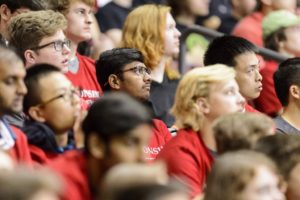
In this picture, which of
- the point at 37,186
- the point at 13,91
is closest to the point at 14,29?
the point at 13,91

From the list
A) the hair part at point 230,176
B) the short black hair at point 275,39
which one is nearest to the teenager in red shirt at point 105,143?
the hair part at point 230,176

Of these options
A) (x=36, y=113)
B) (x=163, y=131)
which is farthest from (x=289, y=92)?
(x=36, y=113)

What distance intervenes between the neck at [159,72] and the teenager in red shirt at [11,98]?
102 inches

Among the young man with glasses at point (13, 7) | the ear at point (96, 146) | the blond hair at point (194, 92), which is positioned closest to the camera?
the ear at point (96, 146)

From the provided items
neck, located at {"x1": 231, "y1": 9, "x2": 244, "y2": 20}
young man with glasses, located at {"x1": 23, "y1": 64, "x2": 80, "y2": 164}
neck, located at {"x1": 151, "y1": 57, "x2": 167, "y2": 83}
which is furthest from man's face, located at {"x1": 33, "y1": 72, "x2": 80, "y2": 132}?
neck, located at {"x1": 231, "y1": 9, "x2": 244, "y2": 20}

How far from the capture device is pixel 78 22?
316 inches

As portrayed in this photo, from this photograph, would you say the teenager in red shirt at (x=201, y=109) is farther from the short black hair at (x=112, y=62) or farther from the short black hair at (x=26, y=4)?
the short black hair at (x=26, y=4)

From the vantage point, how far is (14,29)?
719 centimetres

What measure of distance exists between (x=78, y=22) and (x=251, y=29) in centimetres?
253

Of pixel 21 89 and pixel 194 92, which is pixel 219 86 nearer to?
pixel 194 92

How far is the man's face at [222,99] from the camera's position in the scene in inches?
267

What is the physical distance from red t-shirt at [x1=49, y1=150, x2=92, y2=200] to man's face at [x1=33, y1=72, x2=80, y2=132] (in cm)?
64

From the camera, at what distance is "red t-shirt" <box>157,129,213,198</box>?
21.4 ft

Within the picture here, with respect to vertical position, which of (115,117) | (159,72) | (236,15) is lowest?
(236,15)
